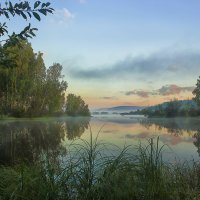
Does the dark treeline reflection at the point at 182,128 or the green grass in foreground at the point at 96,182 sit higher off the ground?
A: the green grass in foreground at the point at 96,182

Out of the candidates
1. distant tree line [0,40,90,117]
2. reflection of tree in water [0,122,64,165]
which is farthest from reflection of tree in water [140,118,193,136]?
distant tree line [0,40,90,117]

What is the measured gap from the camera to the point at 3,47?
4.68 meters

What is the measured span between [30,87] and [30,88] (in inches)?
8.0

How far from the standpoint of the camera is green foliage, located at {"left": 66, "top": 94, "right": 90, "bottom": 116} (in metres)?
119

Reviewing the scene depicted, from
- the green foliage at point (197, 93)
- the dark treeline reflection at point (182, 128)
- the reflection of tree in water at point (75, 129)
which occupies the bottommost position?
the dark treeline reflection at point (182, 128)

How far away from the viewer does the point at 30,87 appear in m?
68.6

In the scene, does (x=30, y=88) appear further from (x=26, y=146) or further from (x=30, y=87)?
(x=26, y=146)

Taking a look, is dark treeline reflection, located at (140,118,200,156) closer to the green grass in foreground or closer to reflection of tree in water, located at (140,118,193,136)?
reflection of tree in water, located at (140,118,193,136)

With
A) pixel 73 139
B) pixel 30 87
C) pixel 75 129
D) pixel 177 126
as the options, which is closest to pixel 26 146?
pixel 73 139

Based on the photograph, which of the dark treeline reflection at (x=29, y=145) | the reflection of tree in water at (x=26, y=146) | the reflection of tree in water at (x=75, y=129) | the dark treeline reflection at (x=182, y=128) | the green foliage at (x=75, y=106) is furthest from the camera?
the green foliage at (x=75, y=106)

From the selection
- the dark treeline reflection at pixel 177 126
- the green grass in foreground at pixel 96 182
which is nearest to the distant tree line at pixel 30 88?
the dark treeline reflection at pixel 177 126

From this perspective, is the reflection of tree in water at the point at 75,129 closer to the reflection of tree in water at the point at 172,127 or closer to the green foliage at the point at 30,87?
the reflection of tree in water at the point at 172,127

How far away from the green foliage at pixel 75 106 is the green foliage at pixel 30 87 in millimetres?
34949

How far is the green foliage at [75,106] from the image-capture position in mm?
119188
